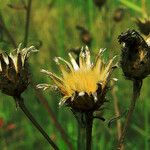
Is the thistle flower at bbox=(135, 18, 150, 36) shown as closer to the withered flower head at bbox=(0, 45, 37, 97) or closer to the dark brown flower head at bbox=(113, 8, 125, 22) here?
the dark brown flower head at bbox=(113, 8, 125, 22)

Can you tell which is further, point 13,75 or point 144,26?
point 144,26

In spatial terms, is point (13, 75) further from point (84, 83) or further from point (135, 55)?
point (135, 55)

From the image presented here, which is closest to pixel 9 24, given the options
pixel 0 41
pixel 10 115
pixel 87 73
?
pixel 10 115

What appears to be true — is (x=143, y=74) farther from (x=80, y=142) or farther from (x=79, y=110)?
(x=80, y=142)

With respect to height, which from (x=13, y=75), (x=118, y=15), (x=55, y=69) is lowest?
(x=55, y=69)

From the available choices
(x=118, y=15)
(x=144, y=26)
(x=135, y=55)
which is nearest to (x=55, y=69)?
(x=118, y=15)

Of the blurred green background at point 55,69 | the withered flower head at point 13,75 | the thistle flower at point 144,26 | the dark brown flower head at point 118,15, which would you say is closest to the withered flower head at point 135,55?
the withered flower head at point 13,75

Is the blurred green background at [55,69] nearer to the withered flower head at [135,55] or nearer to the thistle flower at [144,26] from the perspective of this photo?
the thistle flower at [144,26]

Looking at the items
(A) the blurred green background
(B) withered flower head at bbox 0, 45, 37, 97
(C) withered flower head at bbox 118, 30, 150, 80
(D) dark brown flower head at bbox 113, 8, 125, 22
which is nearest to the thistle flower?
(A) the blurred green background
